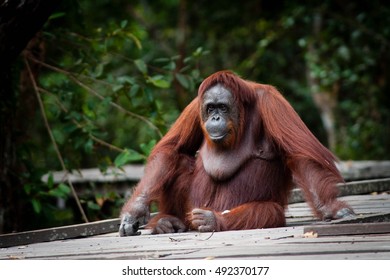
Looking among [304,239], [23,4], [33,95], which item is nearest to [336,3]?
[33,95]

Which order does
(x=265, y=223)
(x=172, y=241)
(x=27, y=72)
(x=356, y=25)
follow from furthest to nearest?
(x=356, y=25) < (x=27, y=72) < (x=265, y=223) < (x=172, y=241)

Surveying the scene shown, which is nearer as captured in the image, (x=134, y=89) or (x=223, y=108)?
(x=223, y=108)

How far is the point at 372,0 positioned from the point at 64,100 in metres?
5.99

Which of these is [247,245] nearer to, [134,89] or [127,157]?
[127,157]

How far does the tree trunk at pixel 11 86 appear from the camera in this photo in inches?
189

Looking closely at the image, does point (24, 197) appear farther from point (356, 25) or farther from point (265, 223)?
point (356, 25)

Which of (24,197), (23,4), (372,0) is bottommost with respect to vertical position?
(24,197)

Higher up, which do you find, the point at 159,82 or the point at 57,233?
the point at 159,82

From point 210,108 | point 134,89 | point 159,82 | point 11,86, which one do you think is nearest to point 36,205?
point 11,86

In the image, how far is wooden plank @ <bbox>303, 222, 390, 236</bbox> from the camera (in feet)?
11.6

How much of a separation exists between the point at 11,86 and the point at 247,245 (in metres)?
3.17

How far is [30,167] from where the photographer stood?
6727mm

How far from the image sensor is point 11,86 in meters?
6.18
